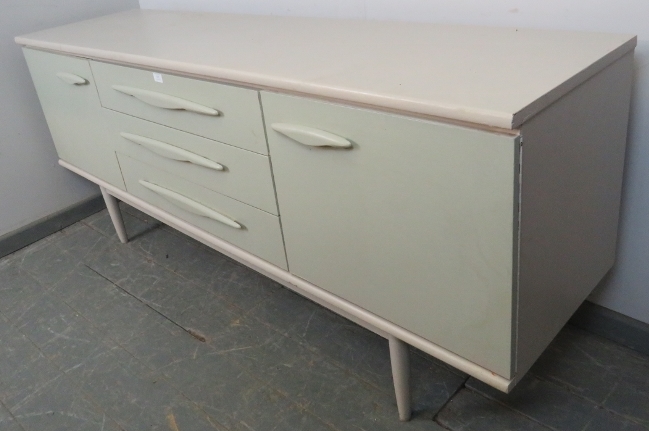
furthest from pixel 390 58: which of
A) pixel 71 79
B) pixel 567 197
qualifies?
pixel 71 79

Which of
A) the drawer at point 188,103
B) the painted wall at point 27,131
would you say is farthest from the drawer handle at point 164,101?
the painted wall at point 27,131

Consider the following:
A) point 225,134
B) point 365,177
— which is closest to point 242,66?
point 225,134

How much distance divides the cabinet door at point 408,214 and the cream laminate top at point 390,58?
32 millimetres

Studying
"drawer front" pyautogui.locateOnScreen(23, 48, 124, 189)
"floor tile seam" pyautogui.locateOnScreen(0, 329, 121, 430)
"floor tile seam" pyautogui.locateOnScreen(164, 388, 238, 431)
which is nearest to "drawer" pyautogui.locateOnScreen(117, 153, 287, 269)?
"drawer front" pyautogui.locateOnScreen(23, 48, 124, 189)

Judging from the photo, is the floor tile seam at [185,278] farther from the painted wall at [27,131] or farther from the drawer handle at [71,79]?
the drawer handle at [71,79]

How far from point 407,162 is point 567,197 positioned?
0.89ft

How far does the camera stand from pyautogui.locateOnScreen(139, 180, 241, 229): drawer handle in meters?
1.26

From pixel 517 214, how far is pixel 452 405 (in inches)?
23.4

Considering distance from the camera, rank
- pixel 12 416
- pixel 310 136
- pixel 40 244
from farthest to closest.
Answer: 1. pixel 40 244
2. pixel 12 416
3. pixel 310 136

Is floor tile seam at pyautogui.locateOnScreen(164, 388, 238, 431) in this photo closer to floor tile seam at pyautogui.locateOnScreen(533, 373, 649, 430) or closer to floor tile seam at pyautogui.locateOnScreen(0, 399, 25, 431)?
floor tile seam at pyautogui.locateOnScreen(0, 399, 25, 431)

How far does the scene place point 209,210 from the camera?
1.30 metres

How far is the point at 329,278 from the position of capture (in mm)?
1090

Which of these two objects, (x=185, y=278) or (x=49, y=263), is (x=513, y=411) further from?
(x=49, y=263)

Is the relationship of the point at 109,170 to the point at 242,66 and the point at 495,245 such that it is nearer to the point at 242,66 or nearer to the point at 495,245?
the point at 242,66
